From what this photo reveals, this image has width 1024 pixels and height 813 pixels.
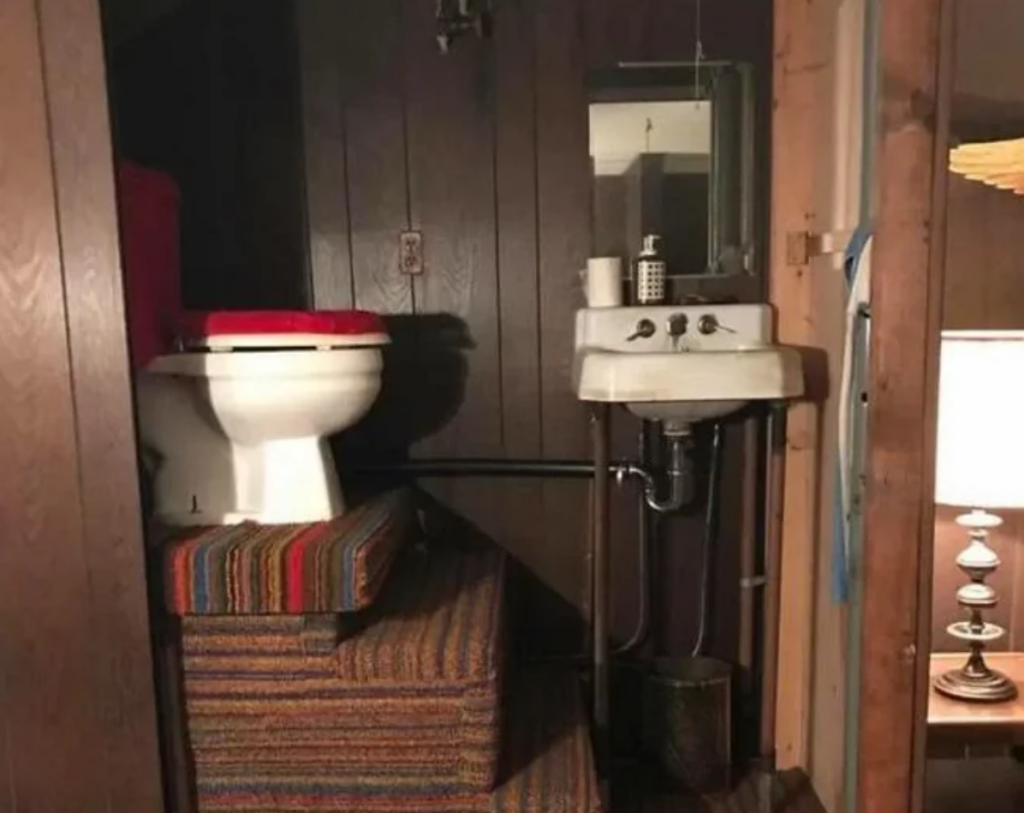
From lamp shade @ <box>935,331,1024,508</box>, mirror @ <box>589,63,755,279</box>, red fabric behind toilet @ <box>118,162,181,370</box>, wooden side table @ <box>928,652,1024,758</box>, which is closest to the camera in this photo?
red fabric behind toilet @ <box>118,162,181,370</box>

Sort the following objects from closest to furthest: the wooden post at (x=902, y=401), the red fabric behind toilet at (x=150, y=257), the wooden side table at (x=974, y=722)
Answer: the wooden post at (x=902, y=401) < the red fabric behind toilet at (x=150, y=257) < the wooden side table at (x=974, y=722)

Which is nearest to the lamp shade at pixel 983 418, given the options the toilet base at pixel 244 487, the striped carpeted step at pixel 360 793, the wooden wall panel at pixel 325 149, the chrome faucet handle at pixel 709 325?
the chrome faucet handle at pixel 709 325

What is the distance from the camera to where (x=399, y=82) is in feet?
7.62

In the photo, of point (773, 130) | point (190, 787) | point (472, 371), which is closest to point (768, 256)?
point (773, 130)

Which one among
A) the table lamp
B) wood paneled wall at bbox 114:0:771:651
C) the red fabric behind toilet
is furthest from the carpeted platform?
the table lamp

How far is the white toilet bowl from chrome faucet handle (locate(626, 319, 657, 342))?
1.87ft

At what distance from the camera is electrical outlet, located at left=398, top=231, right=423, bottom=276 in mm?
2365

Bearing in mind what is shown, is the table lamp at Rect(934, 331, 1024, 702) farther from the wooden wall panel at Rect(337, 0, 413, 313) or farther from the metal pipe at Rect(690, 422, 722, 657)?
the wooden wall panel at Rect(337, 0, 413, 313)

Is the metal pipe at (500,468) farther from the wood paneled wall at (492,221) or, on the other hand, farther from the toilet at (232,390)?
the toilet at (232,390)

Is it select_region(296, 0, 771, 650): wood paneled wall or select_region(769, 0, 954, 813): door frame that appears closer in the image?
select_region(769, 0, 954, 813): door frame

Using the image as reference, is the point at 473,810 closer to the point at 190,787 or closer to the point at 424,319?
the point at 190,787

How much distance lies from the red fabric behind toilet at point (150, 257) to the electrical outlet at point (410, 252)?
54cm

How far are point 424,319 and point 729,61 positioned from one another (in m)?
0.92

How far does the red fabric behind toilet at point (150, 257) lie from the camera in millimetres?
1817
